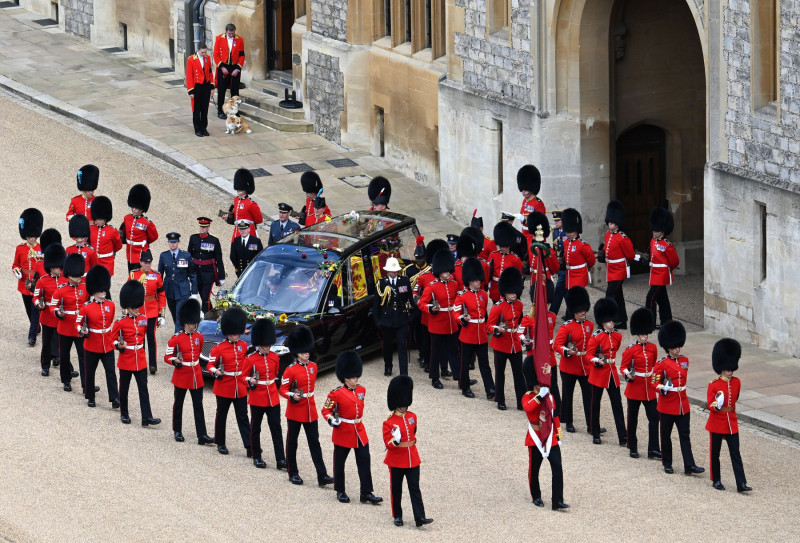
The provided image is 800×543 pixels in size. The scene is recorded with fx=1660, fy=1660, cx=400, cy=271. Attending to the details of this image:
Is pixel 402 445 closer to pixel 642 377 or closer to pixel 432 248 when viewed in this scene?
pixel 642 377

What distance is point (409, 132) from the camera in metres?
23.5

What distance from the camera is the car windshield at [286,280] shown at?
16.2 metres

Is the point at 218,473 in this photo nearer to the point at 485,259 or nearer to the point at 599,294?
the point at 485,259

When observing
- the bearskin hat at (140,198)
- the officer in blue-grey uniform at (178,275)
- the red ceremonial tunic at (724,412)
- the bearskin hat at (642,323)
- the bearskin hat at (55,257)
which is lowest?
the red ceremonial tunic at (724,412)

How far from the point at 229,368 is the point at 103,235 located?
415cm

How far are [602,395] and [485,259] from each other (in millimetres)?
2681

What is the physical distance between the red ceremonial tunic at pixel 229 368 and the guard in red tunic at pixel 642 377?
325 centimetres

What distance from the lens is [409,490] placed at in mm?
12594

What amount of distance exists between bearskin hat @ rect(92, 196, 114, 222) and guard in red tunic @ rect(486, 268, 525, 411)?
4745 millimetres

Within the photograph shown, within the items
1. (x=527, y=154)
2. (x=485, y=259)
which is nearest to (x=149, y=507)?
(x=485, y=259)

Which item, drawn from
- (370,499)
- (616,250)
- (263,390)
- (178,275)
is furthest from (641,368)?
(178,275)

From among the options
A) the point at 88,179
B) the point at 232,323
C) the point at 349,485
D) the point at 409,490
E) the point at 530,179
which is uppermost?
the point at 88,179

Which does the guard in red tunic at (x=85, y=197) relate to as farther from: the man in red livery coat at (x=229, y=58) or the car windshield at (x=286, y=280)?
the man in red livery coat at (x=229, y=58)

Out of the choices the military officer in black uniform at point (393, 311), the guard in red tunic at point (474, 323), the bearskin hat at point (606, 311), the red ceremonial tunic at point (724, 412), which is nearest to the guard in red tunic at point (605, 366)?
the bearskin hat at point (606, 311)
